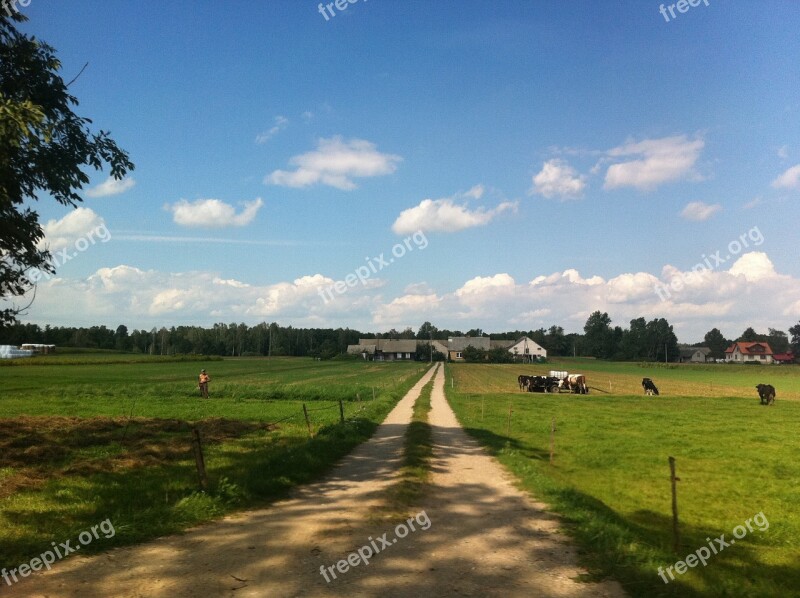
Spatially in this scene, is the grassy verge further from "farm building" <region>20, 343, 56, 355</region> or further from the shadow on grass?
"farm building" <region>20, 343, 56, 355</region>

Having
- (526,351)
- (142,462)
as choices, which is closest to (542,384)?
(142,462)

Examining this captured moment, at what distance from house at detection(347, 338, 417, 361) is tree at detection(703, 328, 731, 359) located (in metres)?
96.2

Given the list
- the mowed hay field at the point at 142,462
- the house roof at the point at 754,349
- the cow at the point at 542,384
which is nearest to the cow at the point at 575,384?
the cow at the point at 542,384

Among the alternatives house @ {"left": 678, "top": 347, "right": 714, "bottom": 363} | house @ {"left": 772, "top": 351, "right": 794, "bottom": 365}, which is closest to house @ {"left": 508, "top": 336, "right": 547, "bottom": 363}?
house @ {"left": 678, "top": 347, "right": 714, "bottom": 363}

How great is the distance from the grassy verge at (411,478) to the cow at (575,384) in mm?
30583

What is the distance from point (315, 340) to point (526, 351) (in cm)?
7464

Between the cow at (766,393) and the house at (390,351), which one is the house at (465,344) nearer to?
the house at (390,351)

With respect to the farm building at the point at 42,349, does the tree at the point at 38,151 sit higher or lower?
higher

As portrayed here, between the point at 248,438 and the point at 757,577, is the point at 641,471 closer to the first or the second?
the point at 757,577

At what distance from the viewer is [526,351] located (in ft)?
487

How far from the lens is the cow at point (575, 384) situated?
159 feet

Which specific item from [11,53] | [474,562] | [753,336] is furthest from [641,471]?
[753,336]

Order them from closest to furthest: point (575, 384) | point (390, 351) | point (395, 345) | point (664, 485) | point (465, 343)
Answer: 1. point (664, 485)
2. point (575, 384)
3. point (465, 343)
4. point (390, 351)
5. point (395, 345)

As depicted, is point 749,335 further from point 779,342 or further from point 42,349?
point 42,349
